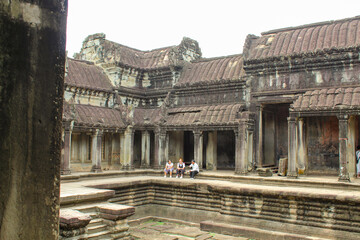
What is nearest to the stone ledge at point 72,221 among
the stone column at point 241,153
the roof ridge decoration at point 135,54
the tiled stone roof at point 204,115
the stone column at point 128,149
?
the stone column at point 241,153

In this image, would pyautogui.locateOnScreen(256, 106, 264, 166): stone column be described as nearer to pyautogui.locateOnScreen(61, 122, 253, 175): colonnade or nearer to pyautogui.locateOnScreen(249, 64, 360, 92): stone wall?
pyautogui.locateOnScreen(61, 122, 253, 175): colonnade

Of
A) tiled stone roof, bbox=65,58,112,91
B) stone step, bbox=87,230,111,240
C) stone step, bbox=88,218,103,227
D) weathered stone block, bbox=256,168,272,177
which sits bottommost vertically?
stone step, bbox=87,230,111,240

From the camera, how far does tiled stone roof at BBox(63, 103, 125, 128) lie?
1475 cm

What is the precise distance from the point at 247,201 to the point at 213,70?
30.7ft

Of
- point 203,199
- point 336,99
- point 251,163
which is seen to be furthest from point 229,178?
point 336,99

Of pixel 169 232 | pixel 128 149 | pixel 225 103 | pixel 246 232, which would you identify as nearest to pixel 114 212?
pixel 169 232

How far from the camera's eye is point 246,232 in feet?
33.2

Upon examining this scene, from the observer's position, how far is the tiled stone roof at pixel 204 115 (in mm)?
15852

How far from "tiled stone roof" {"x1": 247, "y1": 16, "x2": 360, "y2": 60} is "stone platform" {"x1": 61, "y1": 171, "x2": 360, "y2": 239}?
5.62 metres

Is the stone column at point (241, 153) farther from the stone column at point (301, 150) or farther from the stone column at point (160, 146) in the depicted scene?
the stone column at point (160, 146)

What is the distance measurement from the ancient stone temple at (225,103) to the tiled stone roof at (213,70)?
0.22 feet

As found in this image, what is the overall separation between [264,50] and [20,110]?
15145 millimetres

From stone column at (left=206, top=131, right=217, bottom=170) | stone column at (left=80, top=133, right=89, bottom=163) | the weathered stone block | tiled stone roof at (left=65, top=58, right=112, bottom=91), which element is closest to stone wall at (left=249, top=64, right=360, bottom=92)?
stone column at (left=206, top=131, right=217, bottom=170)

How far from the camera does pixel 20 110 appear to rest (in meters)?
2.04
